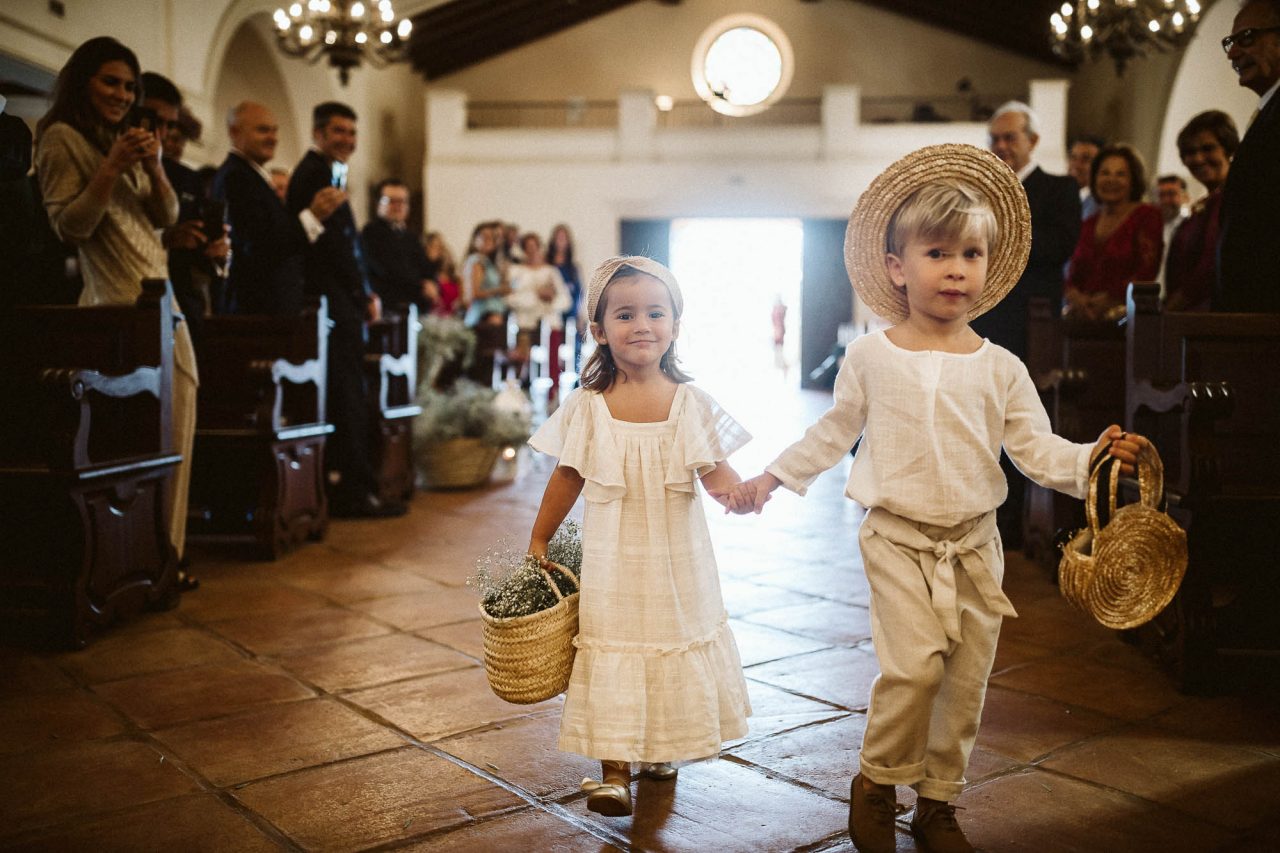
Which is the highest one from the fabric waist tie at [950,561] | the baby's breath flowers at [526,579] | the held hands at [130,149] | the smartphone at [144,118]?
the smartphone at [144,118]

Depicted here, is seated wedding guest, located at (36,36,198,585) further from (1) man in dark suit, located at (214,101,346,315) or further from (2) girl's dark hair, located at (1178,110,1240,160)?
(2) girl's dark hair, located at (1178,110,1240,160)

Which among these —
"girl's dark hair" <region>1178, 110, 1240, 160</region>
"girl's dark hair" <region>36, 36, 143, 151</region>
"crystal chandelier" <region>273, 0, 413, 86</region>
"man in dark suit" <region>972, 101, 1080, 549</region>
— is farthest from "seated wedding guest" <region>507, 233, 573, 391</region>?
"girl's dark hair" <region>36, 36, 143, 151</region>

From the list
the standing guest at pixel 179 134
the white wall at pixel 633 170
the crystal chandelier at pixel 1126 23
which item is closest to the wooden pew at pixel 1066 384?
the standing guest at pixel 179 134

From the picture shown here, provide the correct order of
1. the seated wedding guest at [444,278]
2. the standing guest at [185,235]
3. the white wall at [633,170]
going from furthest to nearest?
the white wall at [633,170] → the seated wedding guest at [444,278] → the standing guest at [185,235]

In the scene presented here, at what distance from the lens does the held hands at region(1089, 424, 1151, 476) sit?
180 cm

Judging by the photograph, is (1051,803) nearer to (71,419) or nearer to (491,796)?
(491,796)

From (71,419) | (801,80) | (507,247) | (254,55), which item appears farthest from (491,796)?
(801,80)

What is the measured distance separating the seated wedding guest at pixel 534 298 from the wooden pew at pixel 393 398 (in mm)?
5215

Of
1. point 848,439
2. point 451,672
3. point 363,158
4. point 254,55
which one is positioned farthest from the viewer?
point 363,158

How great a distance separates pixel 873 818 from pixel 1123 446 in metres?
0.76

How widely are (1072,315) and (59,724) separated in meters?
4.16

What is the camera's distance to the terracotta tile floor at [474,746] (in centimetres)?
204

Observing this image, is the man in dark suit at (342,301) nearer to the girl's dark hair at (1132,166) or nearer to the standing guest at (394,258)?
the standing guest at (394,258)

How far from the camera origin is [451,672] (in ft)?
9.98
